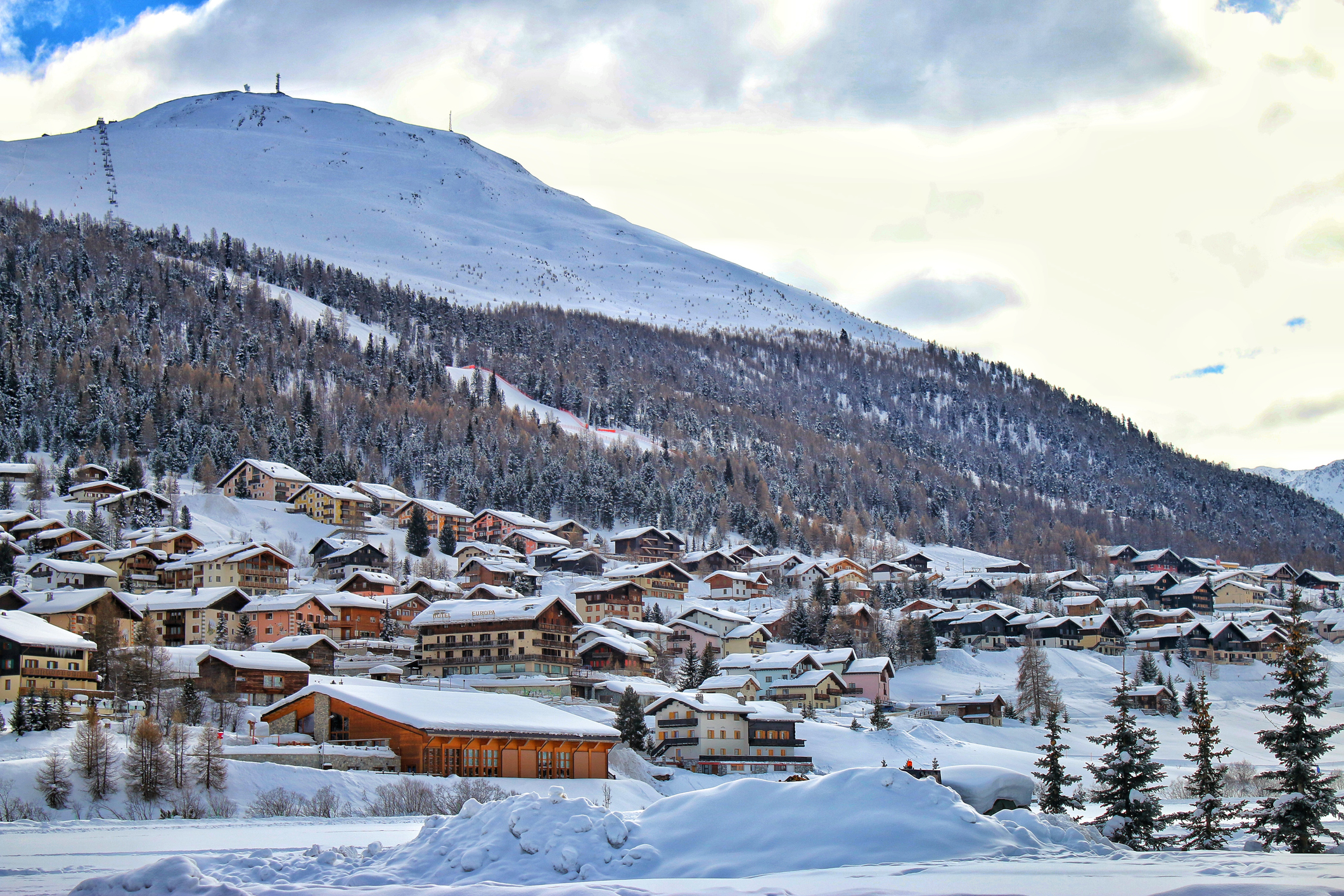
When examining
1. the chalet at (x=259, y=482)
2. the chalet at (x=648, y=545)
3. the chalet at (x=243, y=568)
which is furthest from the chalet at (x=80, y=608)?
the chalet at (x=648, y=545)

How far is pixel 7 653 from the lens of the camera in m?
55.2

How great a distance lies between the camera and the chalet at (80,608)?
226 feet

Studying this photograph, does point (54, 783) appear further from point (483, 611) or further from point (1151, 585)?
point (1151, 585)

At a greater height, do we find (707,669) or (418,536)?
(418,536)

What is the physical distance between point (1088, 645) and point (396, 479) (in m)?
80.2

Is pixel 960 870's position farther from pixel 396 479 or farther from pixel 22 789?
pixel 396 479

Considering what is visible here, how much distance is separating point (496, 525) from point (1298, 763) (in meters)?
106

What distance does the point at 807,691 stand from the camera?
77.7 m

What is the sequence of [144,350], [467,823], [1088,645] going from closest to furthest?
[467,823] → [1088,645] → [144,350]

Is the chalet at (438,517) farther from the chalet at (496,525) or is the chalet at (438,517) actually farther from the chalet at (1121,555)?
the chalet at (1121,555)

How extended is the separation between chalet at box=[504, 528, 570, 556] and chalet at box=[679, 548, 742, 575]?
13586mm

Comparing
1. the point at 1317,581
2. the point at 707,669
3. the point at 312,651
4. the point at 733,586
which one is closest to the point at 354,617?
the point at 312,651

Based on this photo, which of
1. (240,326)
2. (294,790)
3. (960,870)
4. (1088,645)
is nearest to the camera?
(960,870)

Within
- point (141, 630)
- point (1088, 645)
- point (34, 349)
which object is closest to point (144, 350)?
point (34, 349)
